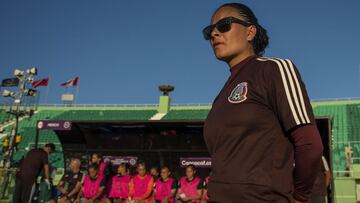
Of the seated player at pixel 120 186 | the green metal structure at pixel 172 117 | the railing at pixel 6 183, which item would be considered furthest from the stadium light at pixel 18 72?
the seated player at pixel 120 186

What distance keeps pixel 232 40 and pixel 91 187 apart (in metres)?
9.79

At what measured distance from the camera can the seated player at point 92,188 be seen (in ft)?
36.1

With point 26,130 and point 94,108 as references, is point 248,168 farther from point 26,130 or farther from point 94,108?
point 94,108

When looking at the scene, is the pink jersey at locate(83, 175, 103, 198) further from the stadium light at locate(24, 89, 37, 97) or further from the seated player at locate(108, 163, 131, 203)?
the stadium light at locate(24, 89, 37, 97)

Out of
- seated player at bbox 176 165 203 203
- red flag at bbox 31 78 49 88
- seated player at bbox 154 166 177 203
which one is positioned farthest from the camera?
red flag at bbox 31 78 49 88

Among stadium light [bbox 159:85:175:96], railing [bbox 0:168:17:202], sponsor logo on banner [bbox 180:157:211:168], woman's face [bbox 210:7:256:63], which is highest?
stadium light [bbox 159:85:175:96]

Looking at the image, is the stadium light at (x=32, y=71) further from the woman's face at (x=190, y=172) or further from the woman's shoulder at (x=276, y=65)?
the woman's shoulder at (x=276, y=65)

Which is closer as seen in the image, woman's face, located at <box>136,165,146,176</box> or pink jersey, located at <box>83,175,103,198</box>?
pink jersey, located at <box>83,175,103,198</box>

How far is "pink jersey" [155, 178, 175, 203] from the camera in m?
10.9

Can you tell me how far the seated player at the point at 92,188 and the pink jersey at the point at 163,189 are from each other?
1630 mm

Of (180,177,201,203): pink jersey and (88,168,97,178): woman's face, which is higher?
(88,168,97,178): woman's face

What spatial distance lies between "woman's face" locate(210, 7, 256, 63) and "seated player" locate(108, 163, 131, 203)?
31.4 feet

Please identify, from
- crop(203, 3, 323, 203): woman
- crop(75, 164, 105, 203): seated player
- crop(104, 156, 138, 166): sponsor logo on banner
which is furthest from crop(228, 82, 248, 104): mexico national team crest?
crop(104, 156, 138, 166): sponsor logo on banner

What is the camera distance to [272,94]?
190 cm
